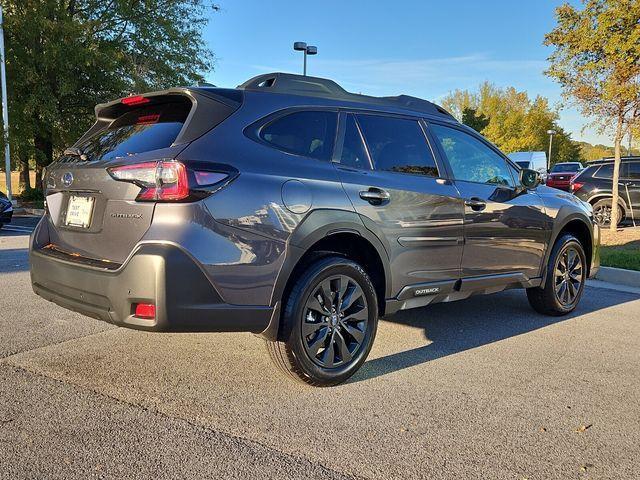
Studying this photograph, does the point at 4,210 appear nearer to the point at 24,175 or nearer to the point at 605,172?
the point at 24,175

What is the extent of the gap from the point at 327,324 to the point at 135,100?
1.93 meters

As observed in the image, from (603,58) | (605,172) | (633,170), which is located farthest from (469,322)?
(633,170)

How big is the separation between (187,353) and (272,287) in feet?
4.11

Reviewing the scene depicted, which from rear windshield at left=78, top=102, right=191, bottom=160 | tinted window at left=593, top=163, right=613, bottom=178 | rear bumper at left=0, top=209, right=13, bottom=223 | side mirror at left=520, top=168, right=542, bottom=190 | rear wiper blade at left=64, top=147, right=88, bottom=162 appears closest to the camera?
rear windshield at left=78, top=102, right=191, bottom=160

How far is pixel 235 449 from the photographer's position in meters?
2.67

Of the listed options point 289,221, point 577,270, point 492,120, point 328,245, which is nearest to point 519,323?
point 577,270

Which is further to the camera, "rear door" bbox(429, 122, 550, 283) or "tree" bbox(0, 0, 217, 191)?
"tree" bbox(0, 0, 217, 191)

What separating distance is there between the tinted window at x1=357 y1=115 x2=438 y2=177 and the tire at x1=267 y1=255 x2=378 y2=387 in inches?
33.8

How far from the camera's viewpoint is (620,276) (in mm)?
7645

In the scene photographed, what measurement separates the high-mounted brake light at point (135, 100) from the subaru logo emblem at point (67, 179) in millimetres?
621

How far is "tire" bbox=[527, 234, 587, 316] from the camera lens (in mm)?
5449

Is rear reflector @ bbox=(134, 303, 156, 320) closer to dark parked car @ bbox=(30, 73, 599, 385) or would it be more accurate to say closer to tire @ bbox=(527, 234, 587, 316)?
dark parked car @ bbox=(30, 73, 599, 385)

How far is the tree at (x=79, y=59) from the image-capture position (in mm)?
19703

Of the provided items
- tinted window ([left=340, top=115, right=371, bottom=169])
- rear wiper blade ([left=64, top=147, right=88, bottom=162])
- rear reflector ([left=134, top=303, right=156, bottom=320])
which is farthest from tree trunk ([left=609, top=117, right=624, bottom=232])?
rear reflector ([left=134, top=303, right=156, bottom=320])
